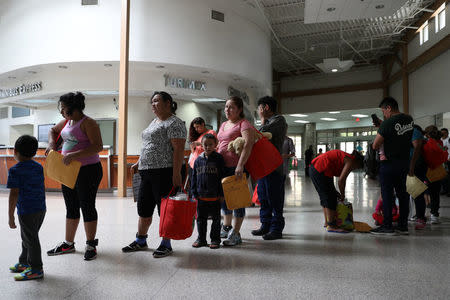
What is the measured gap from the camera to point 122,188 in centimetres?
771

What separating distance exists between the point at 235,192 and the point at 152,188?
70 centimetres

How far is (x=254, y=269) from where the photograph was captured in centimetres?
251

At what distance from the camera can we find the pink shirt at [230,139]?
10.6 ft

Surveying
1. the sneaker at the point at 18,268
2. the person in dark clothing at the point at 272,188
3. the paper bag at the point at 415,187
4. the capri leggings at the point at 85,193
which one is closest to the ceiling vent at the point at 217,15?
the person in dark clothing at the point at 272,188

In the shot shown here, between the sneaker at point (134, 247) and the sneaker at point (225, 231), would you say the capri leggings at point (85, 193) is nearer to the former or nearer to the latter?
the sneaker at point (134, 247)

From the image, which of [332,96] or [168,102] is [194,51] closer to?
[168,102]

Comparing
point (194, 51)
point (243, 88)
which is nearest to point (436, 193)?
point (194, 51)

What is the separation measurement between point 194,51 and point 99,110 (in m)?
4.19

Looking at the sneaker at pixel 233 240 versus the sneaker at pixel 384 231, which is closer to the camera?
the sneaker at pixel 233 240

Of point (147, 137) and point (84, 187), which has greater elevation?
point (147, 137)

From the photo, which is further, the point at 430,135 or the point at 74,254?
the point at 430,135

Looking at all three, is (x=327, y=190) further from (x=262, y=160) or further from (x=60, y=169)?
(x=60, y=169)

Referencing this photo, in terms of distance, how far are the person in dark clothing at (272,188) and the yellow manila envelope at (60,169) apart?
6.01 feet

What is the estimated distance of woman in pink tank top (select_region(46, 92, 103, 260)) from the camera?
281cm
